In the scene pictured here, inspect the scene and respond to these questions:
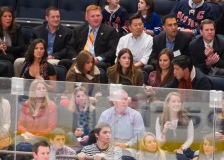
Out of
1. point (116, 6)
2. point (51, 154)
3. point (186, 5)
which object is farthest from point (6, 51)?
point (51, 154)

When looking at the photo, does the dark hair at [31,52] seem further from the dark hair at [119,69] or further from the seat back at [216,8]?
the seat back at [216,8]

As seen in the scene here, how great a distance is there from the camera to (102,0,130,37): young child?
11.7 metres

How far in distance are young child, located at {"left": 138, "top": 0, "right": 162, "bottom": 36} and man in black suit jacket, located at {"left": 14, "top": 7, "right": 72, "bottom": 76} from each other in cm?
84

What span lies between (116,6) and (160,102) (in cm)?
304

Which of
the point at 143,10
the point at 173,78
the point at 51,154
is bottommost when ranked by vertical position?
the point at 51,154

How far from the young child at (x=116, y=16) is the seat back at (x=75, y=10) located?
0.66 m

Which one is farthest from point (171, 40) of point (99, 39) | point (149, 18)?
point (99, 39)

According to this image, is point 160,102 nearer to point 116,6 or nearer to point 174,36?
point 174,36

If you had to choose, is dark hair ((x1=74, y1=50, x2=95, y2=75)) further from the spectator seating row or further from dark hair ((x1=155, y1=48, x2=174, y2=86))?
the spectator seating row

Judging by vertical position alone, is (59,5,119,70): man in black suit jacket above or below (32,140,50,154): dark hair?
above

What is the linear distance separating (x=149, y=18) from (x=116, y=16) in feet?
1.37

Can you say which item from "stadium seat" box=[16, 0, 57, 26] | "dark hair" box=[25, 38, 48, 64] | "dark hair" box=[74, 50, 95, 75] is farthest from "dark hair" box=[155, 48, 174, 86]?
"stadium seat" box=[16, 0, 57, 26]

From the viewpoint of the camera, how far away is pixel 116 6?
1172 centimetres

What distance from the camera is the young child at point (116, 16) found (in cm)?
1172
